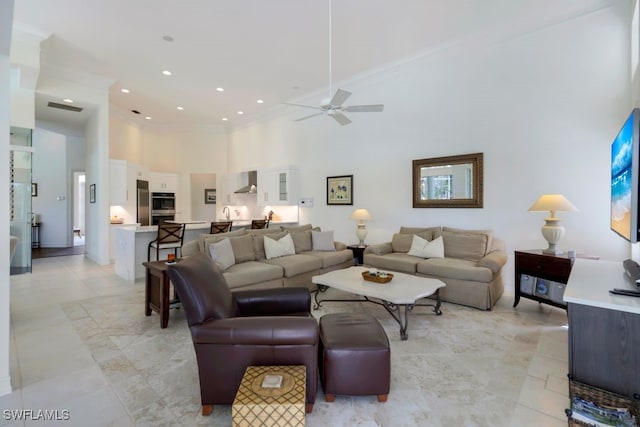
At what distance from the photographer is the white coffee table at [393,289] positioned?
2.89 m

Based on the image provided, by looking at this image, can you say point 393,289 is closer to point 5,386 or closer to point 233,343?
point 233,343

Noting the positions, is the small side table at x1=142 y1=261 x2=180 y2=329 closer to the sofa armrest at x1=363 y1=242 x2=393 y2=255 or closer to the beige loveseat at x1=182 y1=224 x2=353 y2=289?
the beige loveseat at x1=182 y1=224 x2=353 y2=289

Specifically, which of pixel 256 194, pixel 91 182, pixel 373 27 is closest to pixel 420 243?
pixel 373 27

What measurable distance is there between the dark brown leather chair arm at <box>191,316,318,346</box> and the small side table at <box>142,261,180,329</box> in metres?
1.45

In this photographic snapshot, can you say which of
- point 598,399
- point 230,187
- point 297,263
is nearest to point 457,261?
point 297,263

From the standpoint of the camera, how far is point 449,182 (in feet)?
16.1

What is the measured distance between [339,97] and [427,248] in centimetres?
256

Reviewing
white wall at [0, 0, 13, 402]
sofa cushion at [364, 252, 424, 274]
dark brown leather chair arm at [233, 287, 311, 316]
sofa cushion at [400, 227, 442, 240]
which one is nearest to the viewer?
white wall at [0, 0, 13, 402]

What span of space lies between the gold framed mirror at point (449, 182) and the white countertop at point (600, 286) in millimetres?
2227

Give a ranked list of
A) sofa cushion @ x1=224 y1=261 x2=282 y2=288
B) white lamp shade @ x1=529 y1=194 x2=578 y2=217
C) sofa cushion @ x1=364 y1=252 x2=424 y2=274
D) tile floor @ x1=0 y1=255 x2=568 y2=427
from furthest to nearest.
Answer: sofa cushion @ x1=364 y1=252 x2=424 y2=274 < sofa cushion @ x1=224 y1=261 x2=282 y2=288 < white lamp shade @ x1=529 y1=194 x2=578 y2=217 < tile floor @ x1=0 y1=255 x2=568 y2=427

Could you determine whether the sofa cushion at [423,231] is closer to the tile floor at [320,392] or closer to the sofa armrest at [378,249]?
the sofa armrest at [378,249]

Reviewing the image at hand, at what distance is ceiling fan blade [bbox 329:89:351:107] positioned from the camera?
3.25 metres

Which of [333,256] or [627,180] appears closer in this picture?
[627,180]

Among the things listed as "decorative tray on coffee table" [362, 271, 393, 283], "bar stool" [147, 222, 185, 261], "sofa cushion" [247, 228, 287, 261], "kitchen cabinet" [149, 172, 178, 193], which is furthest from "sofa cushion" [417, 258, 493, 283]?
"kitchen cabinet" [149, 172, 178, 193]
